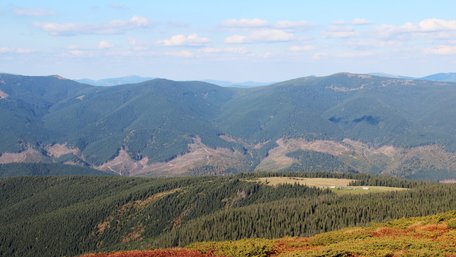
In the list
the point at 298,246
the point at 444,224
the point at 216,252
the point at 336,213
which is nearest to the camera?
the point at 216,252

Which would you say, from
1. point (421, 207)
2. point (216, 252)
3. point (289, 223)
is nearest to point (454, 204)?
point (421, 207)

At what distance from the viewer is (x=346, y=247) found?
65750mm

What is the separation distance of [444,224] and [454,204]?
314 feet

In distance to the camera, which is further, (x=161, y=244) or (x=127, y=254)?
(x=161, y=244)

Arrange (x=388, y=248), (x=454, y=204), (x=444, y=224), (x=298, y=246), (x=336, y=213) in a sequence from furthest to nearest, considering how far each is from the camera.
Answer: (x=336, y=213) < (x=454, y=204) < (x=444, y=224) < (x=298, y=246) < (x=388, y=248)

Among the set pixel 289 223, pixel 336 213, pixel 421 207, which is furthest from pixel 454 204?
pixel 289 223

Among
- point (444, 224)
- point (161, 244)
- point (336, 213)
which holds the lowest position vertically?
point (161, 244)

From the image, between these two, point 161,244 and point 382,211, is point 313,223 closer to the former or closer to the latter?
point 382,211

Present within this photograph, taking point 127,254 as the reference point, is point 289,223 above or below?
below

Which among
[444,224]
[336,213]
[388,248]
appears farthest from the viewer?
[336,213]

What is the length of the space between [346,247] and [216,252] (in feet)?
54.7

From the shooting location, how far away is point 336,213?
192 meters

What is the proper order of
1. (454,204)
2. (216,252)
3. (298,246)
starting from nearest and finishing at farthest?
(216,252)
(298,246)
(454,204)

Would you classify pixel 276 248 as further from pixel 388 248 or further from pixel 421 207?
pixel 421 207
